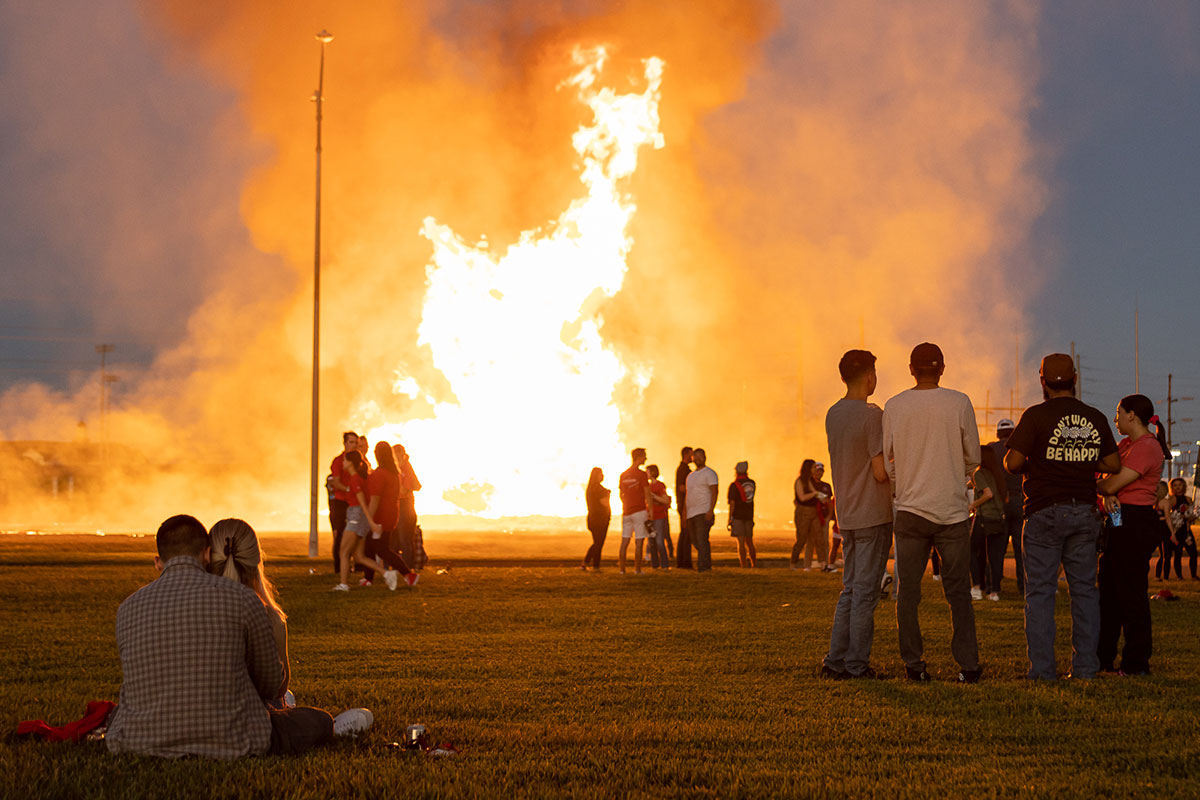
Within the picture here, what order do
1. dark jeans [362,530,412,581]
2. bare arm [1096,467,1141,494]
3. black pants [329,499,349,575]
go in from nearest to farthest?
bare arm [1096,467,1141,494], dark jeans [362,530,412,581], black pants [329,499,349,575]

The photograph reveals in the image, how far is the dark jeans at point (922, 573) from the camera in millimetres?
7996

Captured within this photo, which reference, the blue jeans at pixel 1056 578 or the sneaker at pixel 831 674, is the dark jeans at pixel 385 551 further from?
the blue jeans at pixel 1056 578

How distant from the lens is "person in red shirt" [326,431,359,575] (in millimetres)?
16688

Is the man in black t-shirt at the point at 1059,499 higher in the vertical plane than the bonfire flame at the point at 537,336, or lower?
lower

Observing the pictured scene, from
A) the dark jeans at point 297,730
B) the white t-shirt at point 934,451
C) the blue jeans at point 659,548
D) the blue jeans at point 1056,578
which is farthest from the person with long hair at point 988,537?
the dark jeans at point 297,730

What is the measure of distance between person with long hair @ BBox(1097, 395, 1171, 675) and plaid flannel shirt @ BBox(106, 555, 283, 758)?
5.85 metres

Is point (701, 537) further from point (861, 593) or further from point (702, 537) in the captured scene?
point (861, 593)

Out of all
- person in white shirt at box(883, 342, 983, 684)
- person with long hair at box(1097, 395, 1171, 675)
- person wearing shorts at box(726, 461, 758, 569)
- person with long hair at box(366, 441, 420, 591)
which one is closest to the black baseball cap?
person in white shirt at box(883, 342, 983, 684)

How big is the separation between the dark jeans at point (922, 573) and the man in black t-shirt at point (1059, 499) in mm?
427

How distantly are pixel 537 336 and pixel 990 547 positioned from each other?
2699 cm

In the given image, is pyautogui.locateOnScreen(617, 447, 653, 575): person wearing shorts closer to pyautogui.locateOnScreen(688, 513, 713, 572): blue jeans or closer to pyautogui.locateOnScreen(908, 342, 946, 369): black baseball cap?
pyautogui.locateOnScreen(688, 513, 713, 572): blue jeans

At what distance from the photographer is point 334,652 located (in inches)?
390

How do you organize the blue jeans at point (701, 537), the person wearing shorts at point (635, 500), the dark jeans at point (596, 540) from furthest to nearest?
the dark jeans at point (596, 540)
the blue jeans at point (701, 537)
the person wearing shorts at point (635, 500)

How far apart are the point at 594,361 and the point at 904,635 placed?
33.5 m
